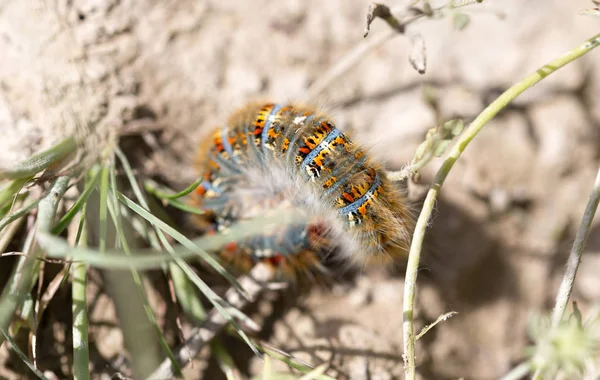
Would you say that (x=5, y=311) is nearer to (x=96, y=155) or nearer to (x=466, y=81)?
(x=96, y=155)

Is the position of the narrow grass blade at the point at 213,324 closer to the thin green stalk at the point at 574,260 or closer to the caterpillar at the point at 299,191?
the caterpillar at the point at 299,191

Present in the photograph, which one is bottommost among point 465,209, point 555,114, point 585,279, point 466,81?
point 585,279

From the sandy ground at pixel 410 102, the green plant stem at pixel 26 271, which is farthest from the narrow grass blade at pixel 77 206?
the sandy ground at pixel 410 102

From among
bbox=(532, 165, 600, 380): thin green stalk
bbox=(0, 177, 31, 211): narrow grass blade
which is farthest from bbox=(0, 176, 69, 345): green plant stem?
bbox=(532, 165, 600, 380): thin green stalk

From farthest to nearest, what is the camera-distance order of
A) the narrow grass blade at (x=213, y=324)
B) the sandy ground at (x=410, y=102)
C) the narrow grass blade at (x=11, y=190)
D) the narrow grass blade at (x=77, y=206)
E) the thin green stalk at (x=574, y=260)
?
the sandy ground at (x=410, y=102), the narrow grass blade at (x=213, y=324), the narrow grass blade at (x=11, y=190), the narrow grass blade at (x=77, y=206), the thin green stalk at (x=574, y=260)

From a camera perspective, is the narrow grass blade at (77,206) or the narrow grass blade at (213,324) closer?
the narrow grass blade at (77,206)

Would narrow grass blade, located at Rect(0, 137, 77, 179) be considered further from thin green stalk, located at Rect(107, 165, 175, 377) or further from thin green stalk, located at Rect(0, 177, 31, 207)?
thin green stalk, located at Rect(107, 165, 175, 377)

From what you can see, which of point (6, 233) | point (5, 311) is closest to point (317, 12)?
point (6, 233)
